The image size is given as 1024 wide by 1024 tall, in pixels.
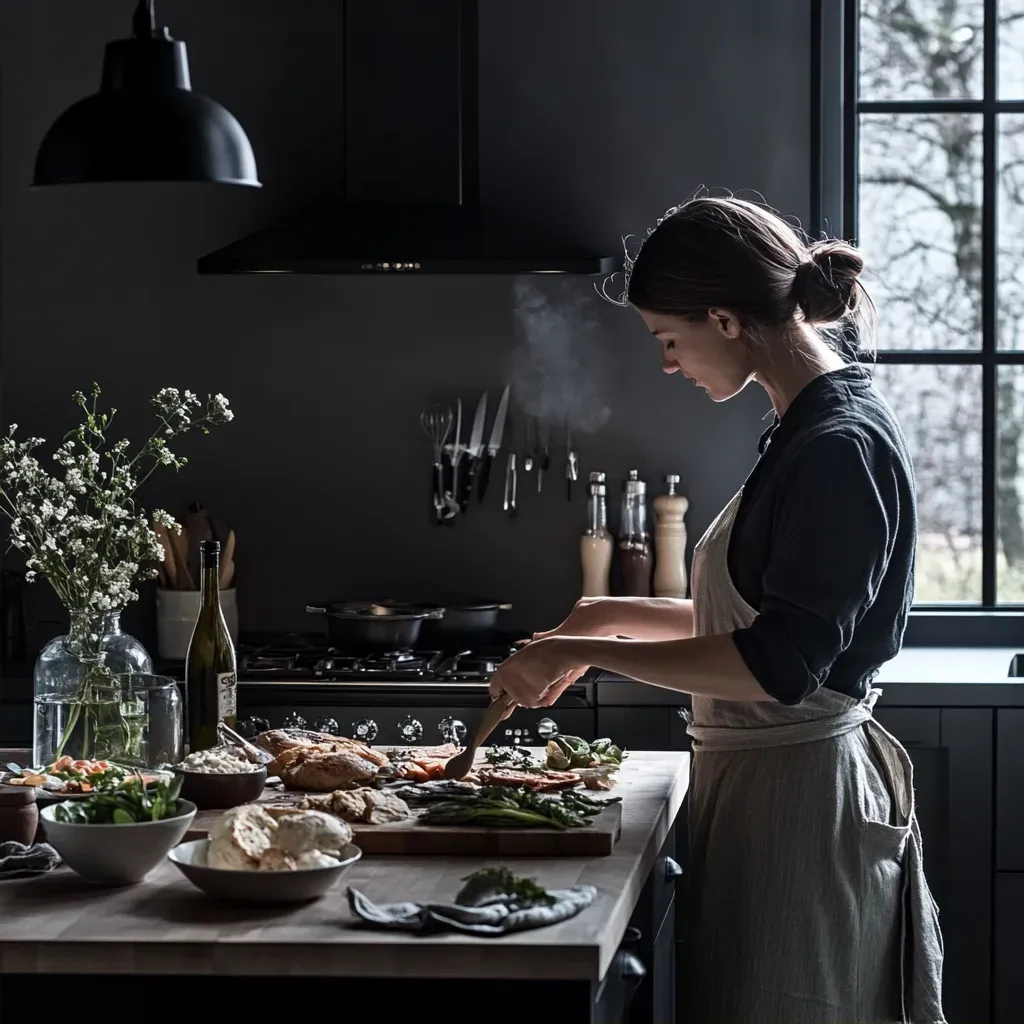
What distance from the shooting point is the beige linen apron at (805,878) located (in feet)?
6.77

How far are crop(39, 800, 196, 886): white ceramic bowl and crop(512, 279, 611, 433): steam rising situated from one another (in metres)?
2.60

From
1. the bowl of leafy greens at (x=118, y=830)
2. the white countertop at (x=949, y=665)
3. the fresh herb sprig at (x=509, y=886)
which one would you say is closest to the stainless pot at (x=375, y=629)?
the white countertop at (x=949, y=665)

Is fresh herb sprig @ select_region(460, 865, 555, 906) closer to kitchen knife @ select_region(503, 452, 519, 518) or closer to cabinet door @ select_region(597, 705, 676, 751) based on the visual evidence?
cabinet door @ select_region(597, 705, 676, 751)

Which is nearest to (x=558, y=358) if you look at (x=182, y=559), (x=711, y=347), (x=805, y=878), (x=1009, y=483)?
(x=182, y=559)

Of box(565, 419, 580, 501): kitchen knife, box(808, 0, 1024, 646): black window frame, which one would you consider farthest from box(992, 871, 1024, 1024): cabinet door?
box(565, 419, 580, 501): kitchen knife

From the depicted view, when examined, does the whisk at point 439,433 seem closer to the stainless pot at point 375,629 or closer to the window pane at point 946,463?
the stainless pot at point 375,629

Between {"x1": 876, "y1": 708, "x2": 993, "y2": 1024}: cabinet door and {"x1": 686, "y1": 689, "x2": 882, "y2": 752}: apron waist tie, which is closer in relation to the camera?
{"x1": 686, "y1": 689, "x2": 882, "y2": 752}: apron waist tie

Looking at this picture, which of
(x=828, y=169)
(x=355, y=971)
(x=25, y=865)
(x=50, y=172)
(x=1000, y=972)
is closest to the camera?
(x=355, y=971)

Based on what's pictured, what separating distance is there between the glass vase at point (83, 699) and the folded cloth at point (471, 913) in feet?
2.39

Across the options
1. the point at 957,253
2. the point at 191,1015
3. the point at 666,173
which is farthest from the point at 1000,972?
the point at 191,1015

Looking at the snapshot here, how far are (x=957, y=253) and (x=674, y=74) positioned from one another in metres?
0.91

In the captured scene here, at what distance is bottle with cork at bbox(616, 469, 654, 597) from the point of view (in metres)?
4.03

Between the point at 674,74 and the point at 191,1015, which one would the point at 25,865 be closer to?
the point at 191,1015

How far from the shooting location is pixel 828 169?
13.4ft
